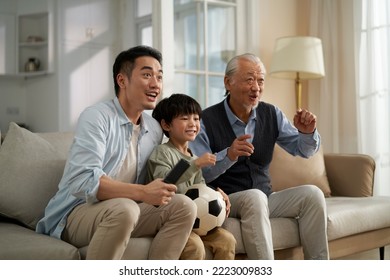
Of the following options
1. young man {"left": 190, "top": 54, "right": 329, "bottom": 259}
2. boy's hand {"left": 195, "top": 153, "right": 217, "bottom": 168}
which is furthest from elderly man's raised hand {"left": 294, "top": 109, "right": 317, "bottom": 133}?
boy's hand {"left": 195, "top": 153, "right": 217, "bottom": 168}

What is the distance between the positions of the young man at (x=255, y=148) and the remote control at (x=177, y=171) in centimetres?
40

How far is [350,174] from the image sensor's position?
8.82 ft

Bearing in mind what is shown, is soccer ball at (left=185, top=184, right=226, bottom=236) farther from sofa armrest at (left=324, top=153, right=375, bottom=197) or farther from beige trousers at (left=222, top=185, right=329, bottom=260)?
sofa armrest at (left=324, top=153, right=375, bottom=197)

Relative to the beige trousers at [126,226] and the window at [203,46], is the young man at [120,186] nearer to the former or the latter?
the beige trousers at [126,226]

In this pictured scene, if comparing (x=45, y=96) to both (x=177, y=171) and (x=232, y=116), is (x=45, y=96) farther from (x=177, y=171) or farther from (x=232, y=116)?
(x=177, y=171)

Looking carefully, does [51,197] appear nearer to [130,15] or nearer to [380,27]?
[380,27]

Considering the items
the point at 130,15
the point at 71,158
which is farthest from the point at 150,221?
the point at 130,15

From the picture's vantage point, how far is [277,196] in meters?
2.09

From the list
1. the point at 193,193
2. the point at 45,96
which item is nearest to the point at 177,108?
the point at 193,193

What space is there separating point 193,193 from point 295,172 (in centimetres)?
109

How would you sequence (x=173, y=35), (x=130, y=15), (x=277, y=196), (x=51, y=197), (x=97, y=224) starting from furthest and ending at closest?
(x=130, y=15) < (x=173, y=35) < (x=277, y=196) < (x=51, y=197) < (x=97, y=224)

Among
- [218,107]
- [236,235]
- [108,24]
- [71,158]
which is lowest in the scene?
[236,235]

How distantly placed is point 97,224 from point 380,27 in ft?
8.93

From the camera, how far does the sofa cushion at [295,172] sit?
104 inches
